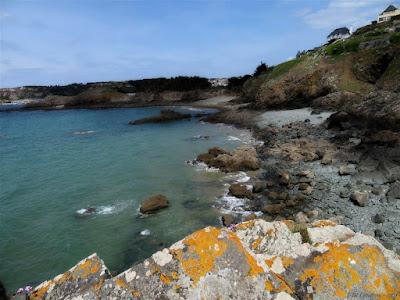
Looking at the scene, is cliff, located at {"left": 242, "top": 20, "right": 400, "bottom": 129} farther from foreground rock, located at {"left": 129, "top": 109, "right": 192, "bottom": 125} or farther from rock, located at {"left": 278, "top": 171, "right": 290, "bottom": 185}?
rock, located at {"left": 278, "top": 171, "right": 290, "bottom": 185}

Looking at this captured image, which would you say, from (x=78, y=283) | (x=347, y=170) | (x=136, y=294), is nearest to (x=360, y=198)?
(x=347, y=170)

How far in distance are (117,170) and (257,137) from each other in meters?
16.6

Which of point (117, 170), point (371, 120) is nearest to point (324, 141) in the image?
point (371, 120)

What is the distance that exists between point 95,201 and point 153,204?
4397 millimetres

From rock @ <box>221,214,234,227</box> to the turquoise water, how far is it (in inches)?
26.2

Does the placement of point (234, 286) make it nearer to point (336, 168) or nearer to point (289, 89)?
point (336, 168)

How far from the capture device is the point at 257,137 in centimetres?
3812

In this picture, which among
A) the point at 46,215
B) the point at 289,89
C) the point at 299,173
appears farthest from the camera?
the point at 289,89

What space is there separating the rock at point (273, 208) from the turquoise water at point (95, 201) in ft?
8.54

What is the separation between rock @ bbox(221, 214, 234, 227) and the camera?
16.8m

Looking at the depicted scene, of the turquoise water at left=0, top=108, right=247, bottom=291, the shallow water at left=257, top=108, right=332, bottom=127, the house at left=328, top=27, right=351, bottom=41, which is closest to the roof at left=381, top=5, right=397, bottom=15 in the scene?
the house at left=328, top=27, right=351, bottom=41

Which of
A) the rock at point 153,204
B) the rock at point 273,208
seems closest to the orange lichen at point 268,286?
the rock at point 273,208

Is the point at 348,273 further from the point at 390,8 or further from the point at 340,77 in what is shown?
the point at 390,8

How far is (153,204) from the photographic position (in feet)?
62.8
